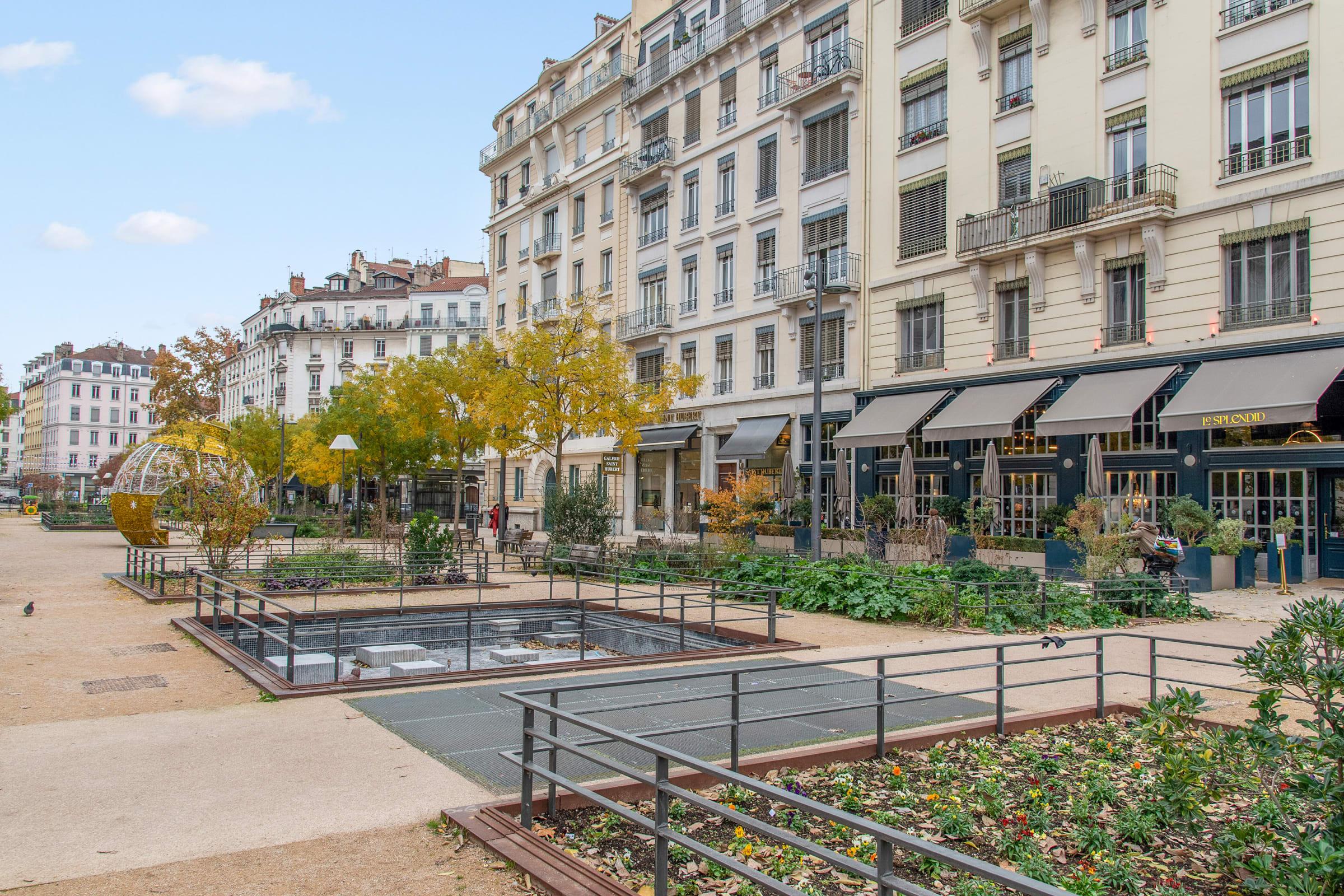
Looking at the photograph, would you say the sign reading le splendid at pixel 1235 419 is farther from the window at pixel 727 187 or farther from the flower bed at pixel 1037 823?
the window at pixel 727 187

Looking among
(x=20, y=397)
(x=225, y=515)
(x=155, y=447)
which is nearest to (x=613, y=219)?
(x=155, y=447)

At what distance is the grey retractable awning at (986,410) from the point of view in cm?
2595

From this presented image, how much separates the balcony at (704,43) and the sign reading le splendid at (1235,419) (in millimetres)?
21631

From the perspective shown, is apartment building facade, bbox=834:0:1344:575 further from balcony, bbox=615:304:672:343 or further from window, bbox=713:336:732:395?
balcony, bbox=615:304:672:343

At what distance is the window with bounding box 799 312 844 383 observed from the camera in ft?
108

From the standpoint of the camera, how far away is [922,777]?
7.12 meters

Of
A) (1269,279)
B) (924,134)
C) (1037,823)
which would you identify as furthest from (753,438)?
(1037,823)

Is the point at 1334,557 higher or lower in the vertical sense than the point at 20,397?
lower

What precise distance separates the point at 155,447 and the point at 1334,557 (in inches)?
1392

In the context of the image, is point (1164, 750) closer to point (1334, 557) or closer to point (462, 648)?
point (462, 648)

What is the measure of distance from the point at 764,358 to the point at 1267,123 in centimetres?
1778

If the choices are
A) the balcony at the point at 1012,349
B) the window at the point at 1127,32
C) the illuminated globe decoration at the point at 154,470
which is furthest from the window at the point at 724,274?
the illuminated globe decoration at the point at 154,470

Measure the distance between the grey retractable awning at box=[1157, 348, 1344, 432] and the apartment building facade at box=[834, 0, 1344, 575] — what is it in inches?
2.1

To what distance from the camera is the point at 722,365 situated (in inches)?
1513
